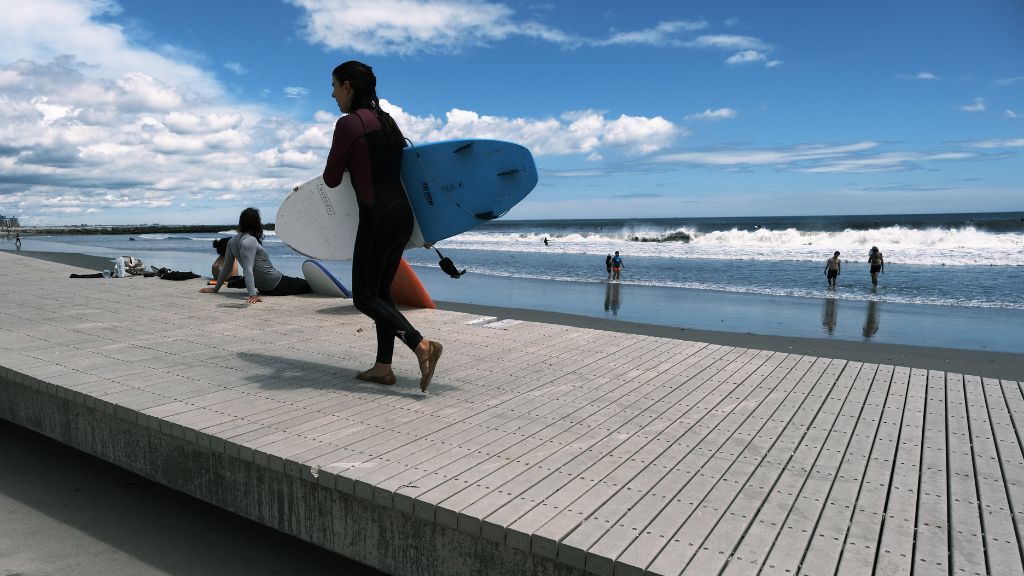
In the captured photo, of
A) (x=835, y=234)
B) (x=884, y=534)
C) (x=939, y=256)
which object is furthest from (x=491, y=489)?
(x=835, y=234)

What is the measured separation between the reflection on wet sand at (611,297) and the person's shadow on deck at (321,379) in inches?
415

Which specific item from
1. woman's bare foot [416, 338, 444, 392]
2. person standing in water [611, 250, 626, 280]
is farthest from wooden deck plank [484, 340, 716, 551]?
person standing in water [611, 250, 626, 280]

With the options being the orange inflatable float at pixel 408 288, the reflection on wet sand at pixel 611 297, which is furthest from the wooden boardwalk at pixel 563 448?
the reflection on wet sand at pixel 611 297

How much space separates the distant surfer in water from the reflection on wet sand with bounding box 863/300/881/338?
1086 cm

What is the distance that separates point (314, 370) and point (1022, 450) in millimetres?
4667

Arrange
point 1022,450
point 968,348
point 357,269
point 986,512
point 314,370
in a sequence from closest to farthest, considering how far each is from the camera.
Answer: point 986,512 < point 1022,450 < point 357,269 < point 314,370 < point 968,348

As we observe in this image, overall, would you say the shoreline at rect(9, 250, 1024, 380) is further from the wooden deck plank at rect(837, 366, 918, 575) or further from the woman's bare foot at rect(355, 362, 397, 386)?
the woman's bare foot at rect(355, 362, 397, 386)

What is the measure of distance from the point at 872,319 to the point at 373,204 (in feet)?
45.6

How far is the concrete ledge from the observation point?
9.24 feet

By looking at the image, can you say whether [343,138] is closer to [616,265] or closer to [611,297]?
[611,297]

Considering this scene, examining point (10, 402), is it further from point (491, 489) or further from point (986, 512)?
point (986, 512)

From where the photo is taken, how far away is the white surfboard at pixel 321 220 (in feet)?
18.6

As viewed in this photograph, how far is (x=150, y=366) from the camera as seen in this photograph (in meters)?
5.19

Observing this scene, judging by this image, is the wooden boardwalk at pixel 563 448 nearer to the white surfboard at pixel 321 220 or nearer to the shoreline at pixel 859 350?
the white surfboard at pixel 321 220
